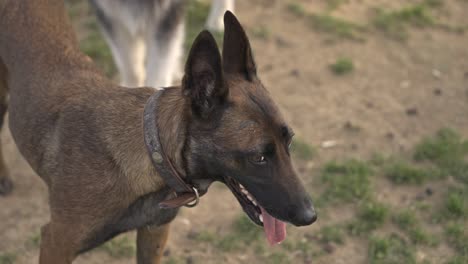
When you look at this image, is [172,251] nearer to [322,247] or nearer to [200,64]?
[322,247]

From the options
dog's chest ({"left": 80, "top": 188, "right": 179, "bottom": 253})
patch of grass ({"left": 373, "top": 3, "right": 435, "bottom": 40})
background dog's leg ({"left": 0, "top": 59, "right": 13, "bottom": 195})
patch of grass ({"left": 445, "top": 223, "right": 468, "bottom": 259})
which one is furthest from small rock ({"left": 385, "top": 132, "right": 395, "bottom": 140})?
background dog's leg ({"left": 0, "top": 59, "right": 13, "bottom": 195})

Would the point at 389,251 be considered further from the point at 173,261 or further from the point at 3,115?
the point at 3,115

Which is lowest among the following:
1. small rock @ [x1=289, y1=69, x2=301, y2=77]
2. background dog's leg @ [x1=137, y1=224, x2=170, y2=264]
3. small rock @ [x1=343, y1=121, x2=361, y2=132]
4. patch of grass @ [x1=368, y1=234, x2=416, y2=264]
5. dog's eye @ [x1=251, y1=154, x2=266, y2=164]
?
patch of grass @ [x1=368, y1=234, x2=416, y2=264]

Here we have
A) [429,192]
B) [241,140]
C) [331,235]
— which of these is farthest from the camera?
[429,192]

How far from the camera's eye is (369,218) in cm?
442

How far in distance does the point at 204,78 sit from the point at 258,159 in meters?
0.39

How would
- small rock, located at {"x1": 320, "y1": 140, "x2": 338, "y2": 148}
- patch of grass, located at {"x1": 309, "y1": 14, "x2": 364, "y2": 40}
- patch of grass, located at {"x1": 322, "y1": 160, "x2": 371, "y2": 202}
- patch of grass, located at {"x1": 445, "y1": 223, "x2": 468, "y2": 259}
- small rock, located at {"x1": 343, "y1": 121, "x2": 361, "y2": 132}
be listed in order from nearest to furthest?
patch of grass, located at {"x1": 445, "y1": 223, "x2": 468, "y2": 259} < patch of grass, located at {"x1": 322, "y1": 160, "x2": 371, "y2": 202} < small rock, located at {"x1": 320, "y1": 140, "x2": 338, "y2": 148} < small rock, located at {"x1": 343, "y1": 121, "x2": 361, "y2": 132} < patch of grass, located at {"x1": 309, "y1": 14, "x2": 364, "y2": 40}

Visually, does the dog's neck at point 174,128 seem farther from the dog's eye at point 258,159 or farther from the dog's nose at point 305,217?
the dog's nose at point 305,217

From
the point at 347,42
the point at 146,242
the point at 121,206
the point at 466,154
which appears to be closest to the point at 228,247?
the point at 146,242

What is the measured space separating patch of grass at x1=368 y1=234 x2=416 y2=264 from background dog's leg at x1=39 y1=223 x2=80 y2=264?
1.93 metres

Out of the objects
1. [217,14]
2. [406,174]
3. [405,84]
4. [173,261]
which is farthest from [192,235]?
[217,14]

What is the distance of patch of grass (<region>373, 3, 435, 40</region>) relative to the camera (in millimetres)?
6547

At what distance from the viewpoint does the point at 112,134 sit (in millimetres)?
2973

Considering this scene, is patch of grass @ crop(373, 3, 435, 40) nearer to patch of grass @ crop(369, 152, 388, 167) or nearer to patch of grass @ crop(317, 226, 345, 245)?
patch of grass @ crop(369, 152, 388, 167)
